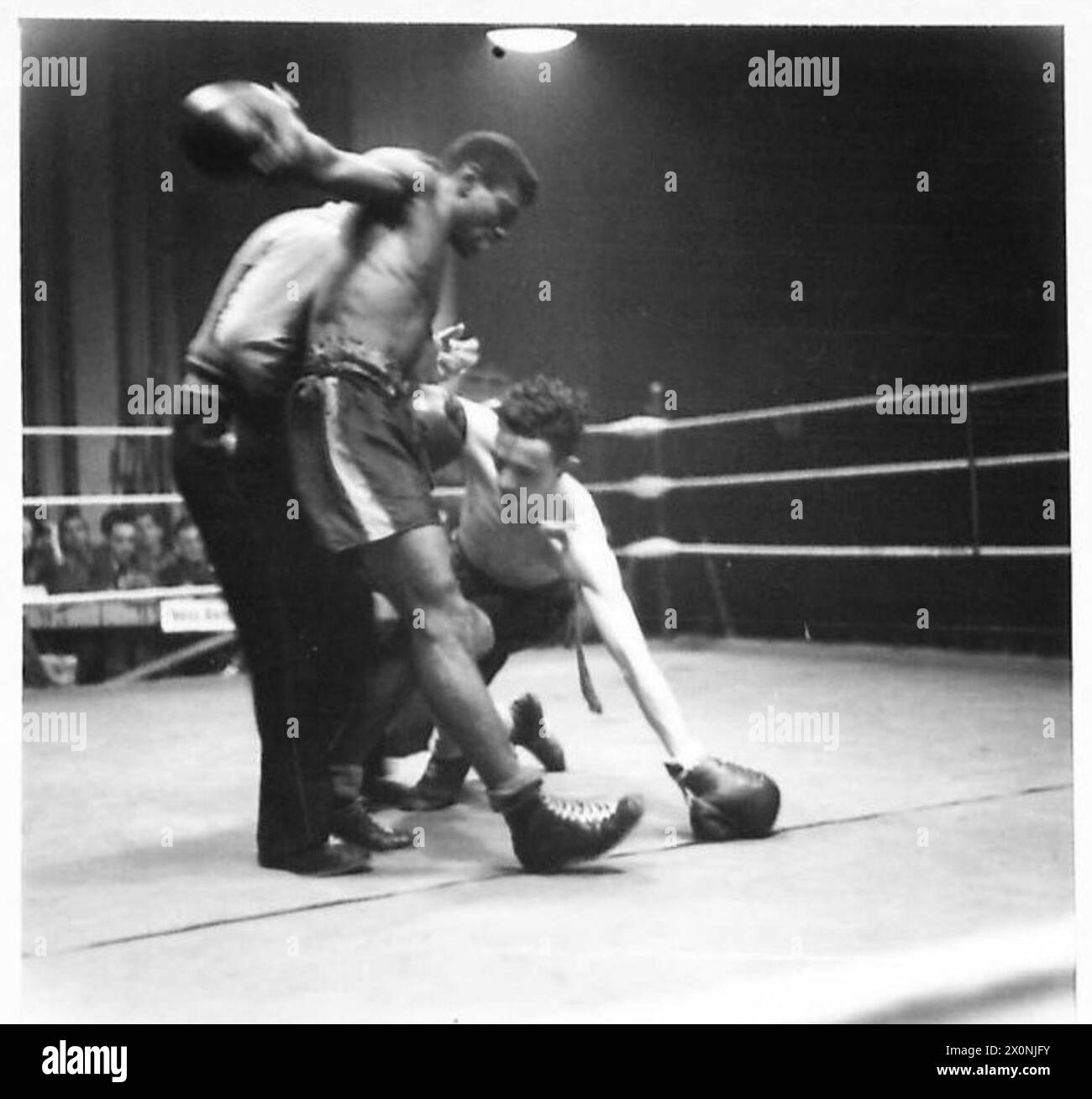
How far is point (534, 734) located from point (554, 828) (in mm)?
304

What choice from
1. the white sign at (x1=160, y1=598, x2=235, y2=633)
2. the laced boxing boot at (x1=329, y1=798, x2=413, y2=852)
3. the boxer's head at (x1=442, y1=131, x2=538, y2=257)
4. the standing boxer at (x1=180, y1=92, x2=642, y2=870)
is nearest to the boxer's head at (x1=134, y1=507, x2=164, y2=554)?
the white sign at (x1=160, y1=598, x2=235, y2=633)

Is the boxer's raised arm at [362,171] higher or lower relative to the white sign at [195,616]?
higher

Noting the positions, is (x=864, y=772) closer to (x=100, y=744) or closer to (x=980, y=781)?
(x=980, y=781)

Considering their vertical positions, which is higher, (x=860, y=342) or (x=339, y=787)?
(x=860, y=342)

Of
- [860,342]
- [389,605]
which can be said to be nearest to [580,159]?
[860,342]

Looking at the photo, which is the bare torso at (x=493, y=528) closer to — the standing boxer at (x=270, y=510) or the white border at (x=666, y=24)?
the standing boxer at (x=270, y=510)

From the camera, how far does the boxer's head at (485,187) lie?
204cm

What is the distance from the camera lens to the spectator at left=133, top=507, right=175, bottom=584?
2.25m

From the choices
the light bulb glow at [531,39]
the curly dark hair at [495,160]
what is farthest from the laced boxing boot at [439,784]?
the light bulb glow at [531,39]

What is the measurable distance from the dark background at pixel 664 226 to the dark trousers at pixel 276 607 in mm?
179

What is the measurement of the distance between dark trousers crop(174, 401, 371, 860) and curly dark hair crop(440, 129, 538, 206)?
519mm

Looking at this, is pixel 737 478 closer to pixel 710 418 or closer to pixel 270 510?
pixel 710 418

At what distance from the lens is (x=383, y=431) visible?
76.2 inches

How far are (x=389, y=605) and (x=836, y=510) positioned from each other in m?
1.01
